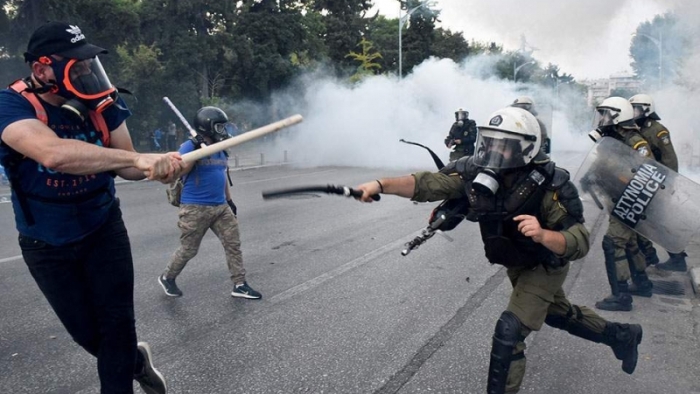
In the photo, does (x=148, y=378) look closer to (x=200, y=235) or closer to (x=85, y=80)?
(x=85, y=80)

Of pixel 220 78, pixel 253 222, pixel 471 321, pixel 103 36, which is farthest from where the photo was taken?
pixel 220 78

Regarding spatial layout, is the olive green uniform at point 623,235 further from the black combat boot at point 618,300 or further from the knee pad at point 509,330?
the knee pad at point 509,330

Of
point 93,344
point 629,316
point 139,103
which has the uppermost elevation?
point 93,344

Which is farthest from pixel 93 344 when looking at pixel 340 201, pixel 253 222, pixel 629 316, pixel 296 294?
pixel 340 201

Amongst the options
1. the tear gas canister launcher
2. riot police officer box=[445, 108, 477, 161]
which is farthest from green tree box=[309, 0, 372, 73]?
the tear gas canister launcher

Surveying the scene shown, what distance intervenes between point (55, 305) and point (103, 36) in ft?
77.4

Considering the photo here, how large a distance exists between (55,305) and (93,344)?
0.84ft

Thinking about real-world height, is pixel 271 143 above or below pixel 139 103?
below

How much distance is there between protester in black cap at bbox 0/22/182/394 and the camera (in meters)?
2.39

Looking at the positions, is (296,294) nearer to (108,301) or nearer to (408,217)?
(108,301)

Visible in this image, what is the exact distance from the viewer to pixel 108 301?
2.69 m

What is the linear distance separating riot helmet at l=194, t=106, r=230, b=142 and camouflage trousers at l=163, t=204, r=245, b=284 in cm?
62

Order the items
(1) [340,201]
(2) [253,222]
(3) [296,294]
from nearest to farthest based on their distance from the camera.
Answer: (3) [296,294]
(2) [253,222]
(1) [340,201]

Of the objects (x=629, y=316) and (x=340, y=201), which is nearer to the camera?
(x=629, y=316)
